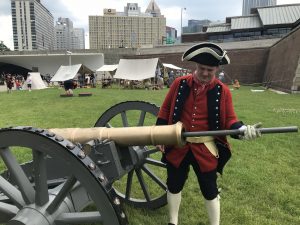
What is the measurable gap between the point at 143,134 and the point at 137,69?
2270cm

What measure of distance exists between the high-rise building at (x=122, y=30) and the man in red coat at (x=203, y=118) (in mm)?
95032

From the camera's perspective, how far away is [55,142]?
2051mm

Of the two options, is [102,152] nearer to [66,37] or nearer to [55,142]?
[55,142]

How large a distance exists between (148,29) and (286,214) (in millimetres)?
107360

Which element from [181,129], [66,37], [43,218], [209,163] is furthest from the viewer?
[66,37]

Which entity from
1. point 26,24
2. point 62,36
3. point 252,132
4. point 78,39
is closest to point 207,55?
point 252,132

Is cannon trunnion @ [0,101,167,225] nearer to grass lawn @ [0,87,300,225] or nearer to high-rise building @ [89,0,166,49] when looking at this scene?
grass lawn @ [0,87,300,225]

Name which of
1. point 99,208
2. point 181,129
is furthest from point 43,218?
point 181,129

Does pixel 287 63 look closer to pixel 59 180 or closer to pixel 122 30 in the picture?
pixel 59 180

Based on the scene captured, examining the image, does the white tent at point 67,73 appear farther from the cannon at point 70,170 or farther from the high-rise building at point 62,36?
the high-rise building at point 62,36

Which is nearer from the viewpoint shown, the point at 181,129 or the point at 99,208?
the point at 99,208

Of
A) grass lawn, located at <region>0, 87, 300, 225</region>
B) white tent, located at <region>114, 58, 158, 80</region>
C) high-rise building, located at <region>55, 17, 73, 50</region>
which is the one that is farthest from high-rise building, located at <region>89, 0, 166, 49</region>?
grass lawn, located at <region>0, 87, 300, 225</region>

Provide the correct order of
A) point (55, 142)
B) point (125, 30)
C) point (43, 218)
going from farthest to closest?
point (125, 30), point (43, 218), point (55, 142)

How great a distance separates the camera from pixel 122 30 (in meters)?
105
